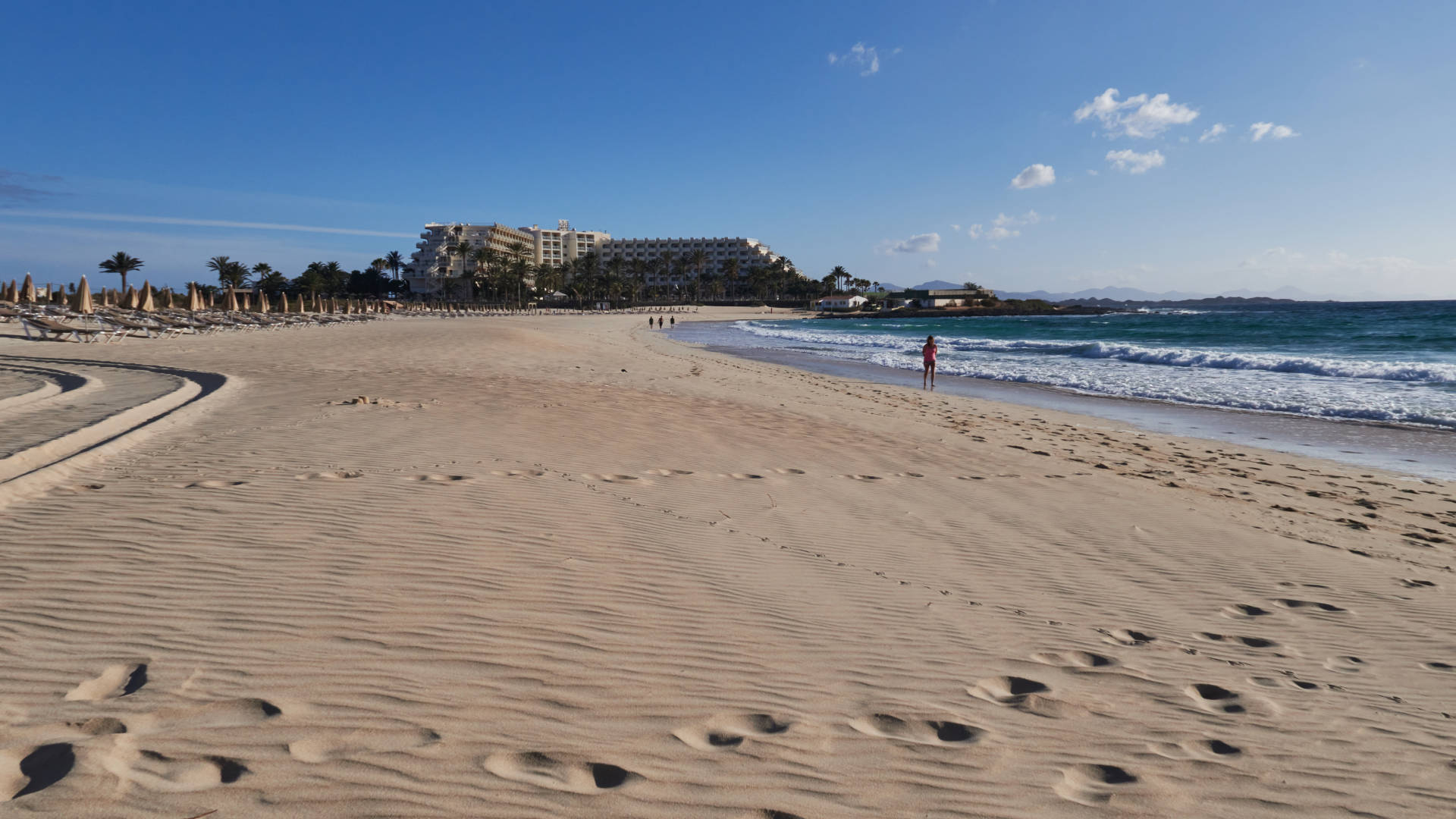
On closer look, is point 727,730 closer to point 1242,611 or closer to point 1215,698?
point 1215,698

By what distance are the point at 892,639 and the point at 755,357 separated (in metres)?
23.5

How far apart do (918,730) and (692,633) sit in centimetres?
118

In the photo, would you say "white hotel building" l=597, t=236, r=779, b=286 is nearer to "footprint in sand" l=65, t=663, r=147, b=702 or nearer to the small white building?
the small white building

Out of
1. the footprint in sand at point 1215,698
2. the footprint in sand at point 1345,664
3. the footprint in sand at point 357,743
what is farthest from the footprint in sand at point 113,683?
the footprint in sand at point 1345,664

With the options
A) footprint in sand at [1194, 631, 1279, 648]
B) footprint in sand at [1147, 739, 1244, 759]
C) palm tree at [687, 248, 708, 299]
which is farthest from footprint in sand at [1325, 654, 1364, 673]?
Result: palm tree at [687, 248, 708, 299]

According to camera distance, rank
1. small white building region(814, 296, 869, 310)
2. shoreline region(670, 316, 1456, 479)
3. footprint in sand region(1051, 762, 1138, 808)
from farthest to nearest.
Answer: small white building region(814, 296, 869, 310) → shoreline region(670, 316, 1456, 479) → footprint in sand region(1051, 762, 1138, 808)

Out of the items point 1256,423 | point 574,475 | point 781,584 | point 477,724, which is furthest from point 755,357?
→ point 477,724

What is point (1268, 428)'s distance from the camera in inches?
458

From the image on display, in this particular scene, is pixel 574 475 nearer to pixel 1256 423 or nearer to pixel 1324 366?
pixel 1256 423

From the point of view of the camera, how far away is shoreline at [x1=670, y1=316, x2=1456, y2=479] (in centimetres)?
916

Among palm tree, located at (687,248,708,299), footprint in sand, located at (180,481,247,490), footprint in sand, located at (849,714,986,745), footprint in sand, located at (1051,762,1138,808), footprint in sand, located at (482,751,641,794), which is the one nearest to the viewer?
footprint in sand, located at (482,751,641,794)

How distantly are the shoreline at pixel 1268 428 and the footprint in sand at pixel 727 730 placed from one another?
945cm

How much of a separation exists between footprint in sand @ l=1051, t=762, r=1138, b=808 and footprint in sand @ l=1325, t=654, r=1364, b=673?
1.78 m

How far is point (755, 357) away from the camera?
2684cm
